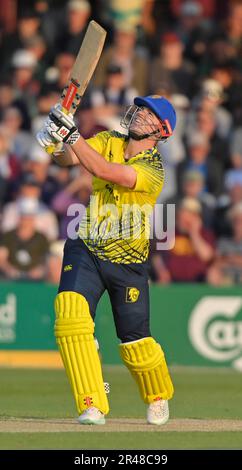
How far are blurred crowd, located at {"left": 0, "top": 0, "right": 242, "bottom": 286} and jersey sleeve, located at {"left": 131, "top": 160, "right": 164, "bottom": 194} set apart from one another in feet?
20.6

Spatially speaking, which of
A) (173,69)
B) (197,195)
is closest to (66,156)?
(197,195)

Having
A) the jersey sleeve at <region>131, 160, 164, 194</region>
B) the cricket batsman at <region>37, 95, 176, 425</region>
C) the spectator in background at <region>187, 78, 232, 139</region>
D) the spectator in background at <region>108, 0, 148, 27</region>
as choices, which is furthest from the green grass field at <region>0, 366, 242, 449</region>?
the spectator in background at <region>108, 0, 148, 27</region>

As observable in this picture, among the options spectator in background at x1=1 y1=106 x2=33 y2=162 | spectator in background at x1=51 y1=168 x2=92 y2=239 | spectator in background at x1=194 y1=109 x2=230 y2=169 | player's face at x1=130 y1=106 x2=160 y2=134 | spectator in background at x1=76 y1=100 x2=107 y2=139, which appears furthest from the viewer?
spectator in background at x1=1 y1=106 x2=33 y2=162

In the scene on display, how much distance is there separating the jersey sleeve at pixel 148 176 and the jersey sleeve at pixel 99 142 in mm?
285

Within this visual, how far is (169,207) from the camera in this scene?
15.2 m

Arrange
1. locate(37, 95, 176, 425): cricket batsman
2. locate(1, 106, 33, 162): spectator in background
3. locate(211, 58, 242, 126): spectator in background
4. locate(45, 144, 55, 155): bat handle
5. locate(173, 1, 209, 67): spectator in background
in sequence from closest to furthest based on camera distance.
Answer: locate(45, 144, 55, 155): bat handle < locate(37, 95, 176, 425): cricket batsman < locate(1, 106, 33, 162): spectator in background < locate(211, 58, 242, 126): spectator in background < locate(173, 1, 209, 67): spectator in background

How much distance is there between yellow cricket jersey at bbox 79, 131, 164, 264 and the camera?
8992 mm

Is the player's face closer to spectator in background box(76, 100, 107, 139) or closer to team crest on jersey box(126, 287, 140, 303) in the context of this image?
team crest on jersey box(126, 287, 140, 303)

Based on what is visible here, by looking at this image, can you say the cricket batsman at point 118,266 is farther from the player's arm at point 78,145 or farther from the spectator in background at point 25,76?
the spectator in background at point 25,76

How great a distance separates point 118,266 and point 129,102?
302 inches

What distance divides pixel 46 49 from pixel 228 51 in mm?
2404

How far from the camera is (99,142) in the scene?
29.8 ft

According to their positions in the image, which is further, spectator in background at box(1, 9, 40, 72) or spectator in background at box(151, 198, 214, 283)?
spectator in background at box(1, 9, 40, 72)

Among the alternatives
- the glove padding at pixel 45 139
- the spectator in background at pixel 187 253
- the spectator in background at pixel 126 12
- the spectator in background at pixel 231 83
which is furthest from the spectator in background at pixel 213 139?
the glove padding at pixel 45 139
